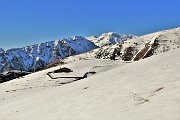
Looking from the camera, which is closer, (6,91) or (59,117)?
(59,117)

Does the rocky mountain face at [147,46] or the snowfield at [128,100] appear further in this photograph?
the rocky mountain face at [147,46]

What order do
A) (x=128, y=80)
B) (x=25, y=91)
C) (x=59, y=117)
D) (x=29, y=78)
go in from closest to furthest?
(x=59, y=117) → (x=128, y=80) → (x=25, y=91) → (x=29, y=78)

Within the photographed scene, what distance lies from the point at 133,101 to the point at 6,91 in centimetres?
1848

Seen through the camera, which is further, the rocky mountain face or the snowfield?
the rocky mountain face

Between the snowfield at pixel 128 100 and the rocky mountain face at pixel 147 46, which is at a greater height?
the rocky mountain face at pixel 147 46

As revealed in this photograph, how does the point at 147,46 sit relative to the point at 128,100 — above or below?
above

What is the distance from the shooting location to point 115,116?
1136 cm

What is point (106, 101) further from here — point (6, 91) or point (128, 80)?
point (6, 91)

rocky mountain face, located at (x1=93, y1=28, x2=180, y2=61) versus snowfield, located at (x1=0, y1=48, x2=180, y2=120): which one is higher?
rocky mountain face, located at (x1=93, y1=28, x2=180, y2=61)

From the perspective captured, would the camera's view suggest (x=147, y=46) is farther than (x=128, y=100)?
Yes

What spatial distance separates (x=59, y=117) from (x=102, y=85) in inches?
210

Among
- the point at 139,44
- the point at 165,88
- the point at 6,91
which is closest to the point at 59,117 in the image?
the point at 165,88

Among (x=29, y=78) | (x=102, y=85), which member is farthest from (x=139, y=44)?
(x=102, y=85)

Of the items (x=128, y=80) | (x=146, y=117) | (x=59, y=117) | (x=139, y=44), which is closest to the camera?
(x=146, y=117)
